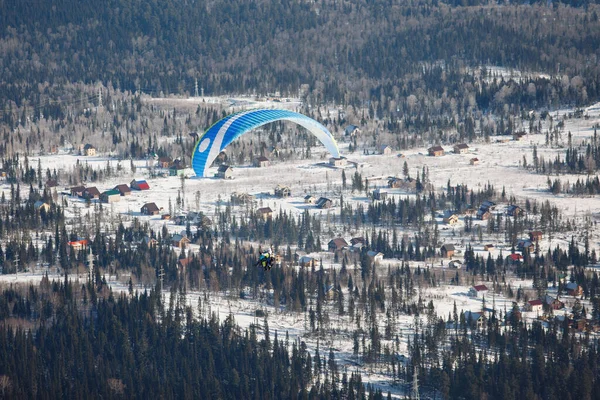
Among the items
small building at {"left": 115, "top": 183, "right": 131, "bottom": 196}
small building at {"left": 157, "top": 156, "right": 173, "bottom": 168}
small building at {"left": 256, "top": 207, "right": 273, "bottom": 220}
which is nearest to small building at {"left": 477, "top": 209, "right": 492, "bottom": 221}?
small building at {"left": 256, "top": 207, "right": 273, "bottom": 220}

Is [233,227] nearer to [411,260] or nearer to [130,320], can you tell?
[411,260]

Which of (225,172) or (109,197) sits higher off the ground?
(225,172)

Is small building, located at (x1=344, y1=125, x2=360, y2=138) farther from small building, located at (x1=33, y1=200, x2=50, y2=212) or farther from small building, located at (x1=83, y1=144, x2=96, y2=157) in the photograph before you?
small building, located at (x1=33, y1=200, x2=50, y2=212)

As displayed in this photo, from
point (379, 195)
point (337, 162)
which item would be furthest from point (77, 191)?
point (337, 162)

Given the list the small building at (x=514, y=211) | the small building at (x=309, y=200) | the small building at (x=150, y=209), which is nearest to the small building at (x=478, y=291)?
the small building at (x=514, y=211)

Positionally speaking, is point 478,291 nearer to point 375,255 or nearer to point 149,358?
point 375,255

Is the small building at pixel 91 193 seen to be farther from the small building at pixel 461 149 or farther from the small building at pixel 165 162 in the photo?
the small building at pixel 461 149
